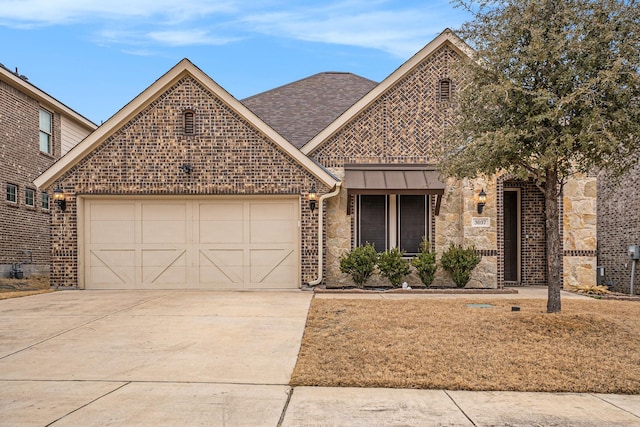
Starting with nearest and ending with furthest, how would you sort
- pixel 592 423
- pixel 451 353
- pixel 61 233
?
pixel 592 423
pixel 451 353
pixel 61 233

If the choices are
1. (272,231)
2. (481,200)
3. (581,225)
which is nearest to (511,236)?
(581,225)

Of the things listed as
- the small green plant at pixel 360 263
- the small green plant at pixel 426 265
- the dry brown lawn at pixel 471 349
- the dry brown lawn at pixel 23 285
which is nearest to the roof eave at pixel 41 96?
the dry brown lawn at pixel 23 285

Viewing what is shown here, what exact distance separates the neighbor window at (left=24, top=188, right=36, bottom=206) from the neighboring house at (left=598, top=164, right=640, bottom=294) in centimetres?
1891

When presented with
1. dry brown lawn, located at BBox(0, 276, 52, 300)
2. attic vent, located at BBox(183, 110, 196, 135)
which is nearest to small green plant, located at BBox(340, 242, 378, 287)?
attic vent, located at BBox(183, 110, 196, 135)

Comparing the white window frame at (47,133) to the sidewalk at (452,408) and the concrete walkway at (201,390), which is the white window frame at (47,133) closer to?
the concrete walkway at (201,390)

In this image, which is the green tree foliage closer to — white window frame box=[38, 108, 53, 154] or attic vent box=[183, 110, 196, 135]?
attic vent box=[183, 110, 196, 135]

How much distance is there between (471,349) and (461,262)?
6.35m

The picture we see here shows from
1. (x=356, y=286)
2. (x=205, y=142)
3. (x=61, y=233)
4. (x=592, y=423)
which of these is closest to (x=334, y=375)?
(x=592, y=423)

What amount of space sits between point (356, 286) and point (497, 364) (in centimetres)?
720

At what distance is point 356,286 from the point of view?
1317 centimetres

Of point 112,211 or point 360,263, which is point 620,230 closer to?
point 360,263

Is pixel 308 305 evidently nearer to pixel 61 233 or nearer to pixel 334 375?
pixel 334 375

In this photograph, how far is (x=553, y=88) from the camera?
25.0 feet

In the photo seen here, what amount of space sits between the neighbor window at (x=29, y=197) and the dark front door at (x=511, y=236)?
15.9 meters
